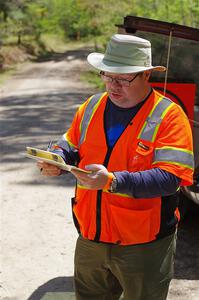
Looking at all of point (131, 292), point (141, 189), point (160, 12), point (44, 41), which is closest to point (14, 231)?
point (131, 292)

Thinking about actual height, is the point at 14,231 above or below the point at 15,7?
above

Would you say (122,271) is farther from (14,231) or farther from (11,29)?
(11,29)

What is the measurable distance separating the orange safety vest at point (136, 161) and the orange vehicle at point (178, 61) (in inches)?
68.3

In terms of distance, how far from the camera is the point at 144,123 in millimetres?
2334

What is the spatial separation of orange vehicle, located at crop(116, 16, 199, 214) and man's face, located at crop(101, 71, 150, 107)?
5.65 ft

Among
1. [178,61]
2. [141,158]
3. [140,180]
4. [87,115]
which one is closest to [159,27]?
[178,61]

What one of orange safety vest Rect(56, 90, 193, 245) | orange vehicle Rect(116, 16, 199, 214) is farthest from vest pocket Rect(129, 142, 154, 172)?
orange vehicle Rect(116, 16, 199, 214)

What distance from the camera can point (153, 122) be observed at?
7.62 feet

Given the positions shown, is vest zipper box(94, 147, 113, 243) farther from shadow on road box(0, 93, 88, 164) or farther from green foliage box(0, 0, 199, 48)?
green foliage box(0, 0, 199, 48)

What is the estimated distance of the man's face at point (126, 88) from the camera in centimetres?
235

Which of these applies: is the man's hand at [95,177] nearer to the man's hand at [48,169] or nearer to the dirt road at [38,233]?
the man's hand at [48,169]

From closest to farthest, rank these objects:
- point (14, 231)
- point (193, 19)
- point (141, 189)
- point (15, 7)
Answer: point (141, 189) < point (14, 231) < point (193, 19) < point (15, 7)

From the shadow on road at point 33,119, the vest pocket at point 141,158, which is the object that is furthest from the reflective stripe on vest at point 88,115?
the shadow on road at point 33,119

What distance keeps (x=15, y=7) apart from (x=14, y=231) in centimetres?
2855
